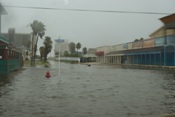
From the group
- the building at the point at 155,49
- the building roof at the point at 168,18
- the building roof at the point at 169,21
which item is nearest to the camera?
the building roof at the point at 168,18

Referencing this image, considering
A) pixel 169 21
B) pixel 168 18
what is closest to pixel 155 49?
pixel 169 21

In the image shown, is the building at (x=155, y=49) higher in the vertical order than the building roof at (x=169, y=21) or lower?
lower

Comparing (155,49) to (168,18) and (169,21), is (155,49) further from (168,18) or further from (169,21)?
(168,18)

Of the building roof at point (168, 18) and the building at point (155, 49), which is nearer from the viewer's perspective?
the building roof at point (168, 18)

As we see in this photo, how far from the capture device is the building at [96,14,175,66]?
2489 inches

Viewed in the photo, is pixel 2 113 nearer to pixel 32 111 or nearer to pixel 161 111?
pixel 32 111

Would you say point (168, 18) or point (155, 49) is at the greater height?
point (168, 18)

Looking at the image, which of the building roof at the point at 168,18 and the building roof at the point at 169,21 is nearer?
the building roof at the point at 168,18

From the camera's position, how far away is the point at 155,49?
69.1m

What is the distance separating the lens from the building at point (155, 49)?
63.2 meters

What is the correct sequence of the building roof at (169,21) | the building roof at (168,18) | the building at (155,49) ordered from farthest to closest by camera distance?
the building at (155,49), the building roof at (169,21), the building roof at (168,18)

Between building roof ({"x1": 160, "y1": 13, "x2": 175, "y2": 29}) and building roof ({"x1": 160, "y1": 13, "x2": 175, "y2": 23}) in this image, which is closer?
building roof ({"x1": 160, "y1": 13, "x2": 175, "y2": 23})

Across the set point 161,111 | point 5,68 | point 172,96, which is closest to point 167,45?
point 5,68

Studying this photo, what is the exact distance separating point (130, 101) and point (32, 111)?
182 inches
